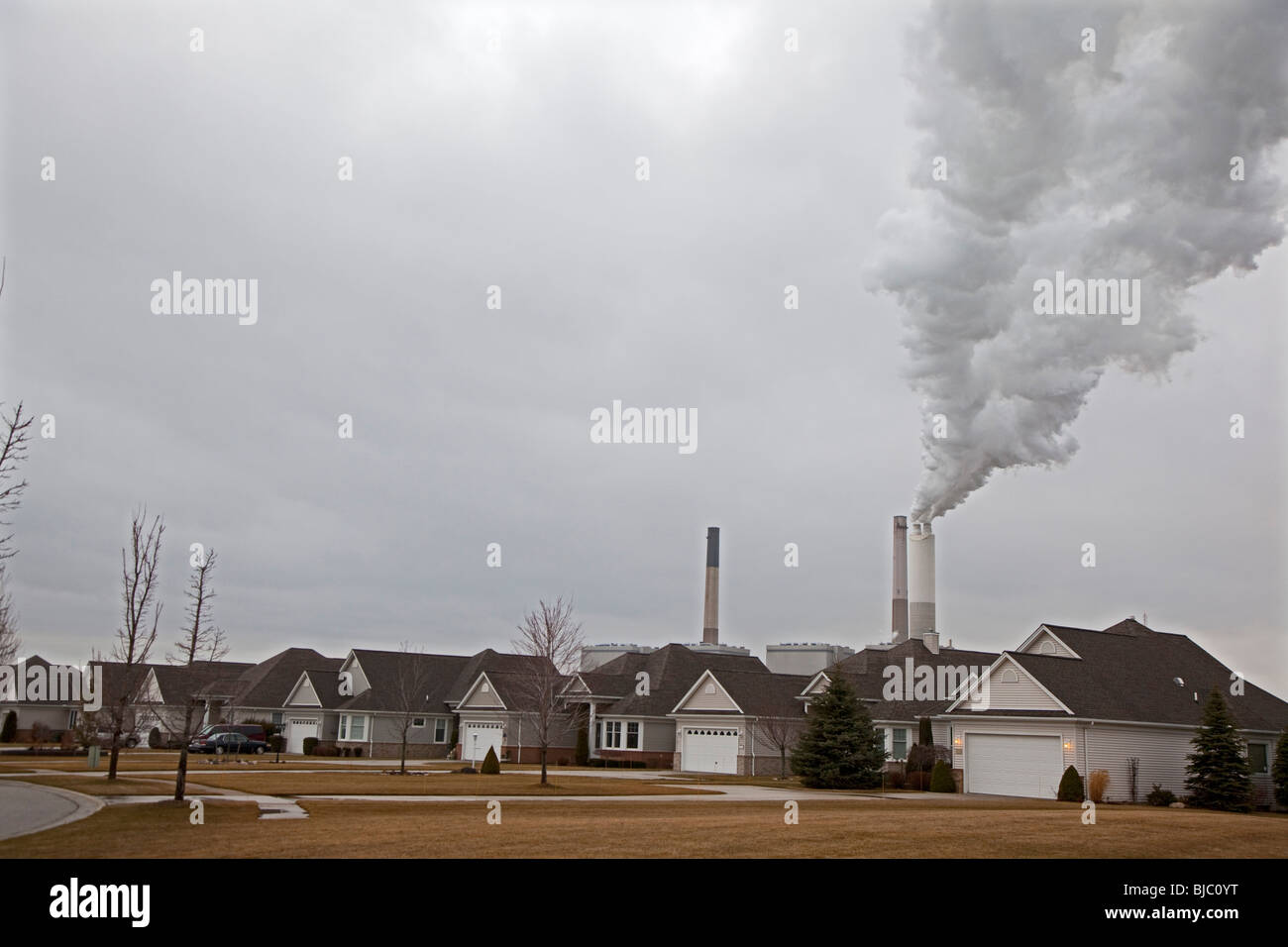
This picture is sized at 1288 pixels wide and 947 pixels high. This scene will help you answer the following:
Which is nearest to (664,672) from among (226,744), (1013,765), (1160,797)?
(226,744)

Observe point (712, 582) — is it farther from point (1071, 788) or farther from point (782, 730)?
point (1071, 788)

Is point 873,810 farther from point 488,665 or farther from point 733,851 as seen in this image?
point 488,665

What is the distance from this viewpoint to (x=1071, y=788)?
35.2 metres

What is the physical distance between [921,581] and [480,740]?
2610 centimetres

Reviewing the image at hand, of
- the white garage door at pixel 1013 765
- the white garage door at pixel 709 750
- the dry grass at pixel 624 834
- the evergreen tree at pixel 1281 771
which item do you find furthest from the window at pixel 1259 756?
the white garage door at pixel 709 750

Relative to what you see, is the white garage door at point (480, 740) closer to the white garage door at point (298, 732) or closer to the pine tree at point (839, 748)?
the white garage door at point (298, 732)

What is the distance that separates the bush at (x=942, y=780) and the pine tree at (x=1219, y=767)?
7.73 m

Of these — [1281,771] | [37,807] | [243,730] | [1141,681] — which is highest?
[1141,681]

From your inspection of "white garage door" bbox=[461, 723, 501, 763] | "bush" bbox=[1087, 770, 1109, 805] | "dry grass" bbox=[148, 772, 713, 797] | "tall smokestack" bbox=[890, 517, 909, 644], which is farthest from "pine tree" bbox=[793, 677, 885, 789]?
"white garage door" bbox=[461, 723, 501, 763]

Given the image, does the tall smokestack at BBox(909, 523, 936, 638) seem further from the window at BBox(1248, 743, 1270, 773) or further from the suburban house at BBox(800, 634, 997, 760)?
the window at BBox(1248, 743, 1270, 773)

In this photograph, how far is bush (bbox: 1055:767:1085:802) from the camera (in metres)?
35.0

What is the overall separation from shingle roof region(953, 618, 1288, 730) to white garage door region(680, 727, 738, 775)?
1450 centimetres

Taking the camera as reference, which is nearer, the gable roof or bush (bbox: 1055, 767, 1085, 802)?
bush (bbox: 1055, 767, 1085, 802)

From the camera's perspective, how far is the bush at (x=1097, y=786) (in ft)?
117
